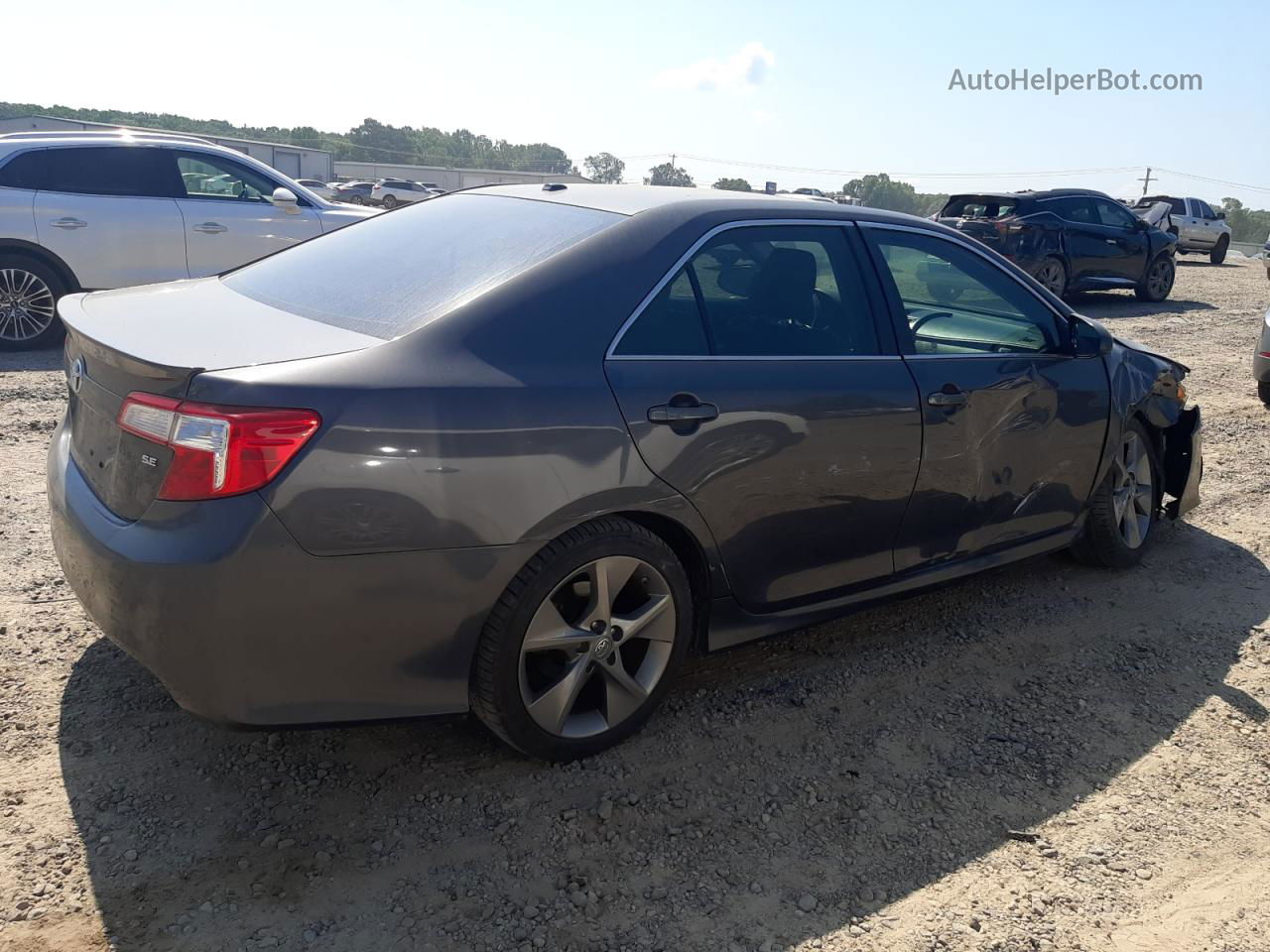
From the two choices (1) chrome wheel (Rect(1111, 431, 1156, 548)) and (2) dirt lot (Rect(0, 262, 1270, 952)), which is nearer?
(2) dirt lot (Rect(0, 262, 1270, 952))

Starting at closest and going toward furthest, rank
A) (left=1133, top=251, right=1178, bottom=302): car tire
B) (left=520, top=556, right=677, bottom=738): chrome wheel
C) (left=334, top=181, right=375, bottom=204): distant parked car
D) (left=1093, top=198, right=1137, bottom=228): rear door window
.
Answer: (left=520, top=556, right=677, bottom=738): chrome wheel, (left=1093, top=198, right=1137, bottom=228): rear door window, (left=1133, top=251, right=1178, bottom=302): car tire, (left=334, top=181, right=375, bottom=204): distant parked car

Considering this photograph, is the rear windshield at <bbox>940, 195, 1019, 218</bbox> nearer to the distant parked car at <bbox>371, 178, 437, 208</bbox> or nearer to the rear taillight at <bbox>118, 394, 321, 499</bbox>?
the rear taillight at <bbox>118, 394, 321, 499</bbox>

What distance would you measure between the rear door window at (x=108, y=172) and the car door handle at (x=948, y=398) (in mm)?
7650

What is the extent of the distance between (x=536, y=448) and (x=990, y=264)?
2335 mm

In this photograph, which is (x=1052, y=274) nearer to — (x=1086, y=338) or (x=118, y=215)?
(x=1086, y=338)

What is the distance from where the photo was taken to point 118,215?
8.77 m

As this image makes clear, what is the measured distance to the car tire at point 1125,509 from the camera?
4.71m

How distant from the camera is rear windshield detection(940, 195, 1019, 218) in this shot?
1462 centimetres

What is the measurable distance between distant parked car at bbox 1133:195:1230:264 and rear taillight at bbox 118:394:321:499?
99.6 feet

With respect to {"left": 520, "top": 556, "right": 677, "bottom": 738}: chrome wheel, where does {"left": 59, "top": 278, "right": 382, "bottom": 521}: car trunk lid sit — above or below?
above

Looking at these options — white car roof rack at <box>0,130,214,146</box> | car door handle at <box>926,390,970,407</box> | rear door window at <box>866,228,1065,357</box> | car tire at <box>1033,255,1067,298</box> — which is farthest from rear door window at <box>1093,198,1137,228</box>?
car door handle at <box>926,390,970,407</box>

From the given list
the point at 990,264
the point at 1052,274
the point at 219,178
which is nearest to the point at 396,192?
the point at 1052,274

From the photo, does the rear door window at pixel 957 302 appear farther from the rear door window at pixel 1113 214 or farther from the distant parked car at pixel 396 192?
the distant parked car at pixel 396 192

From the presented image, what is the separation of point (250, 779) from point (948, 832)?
197cm
